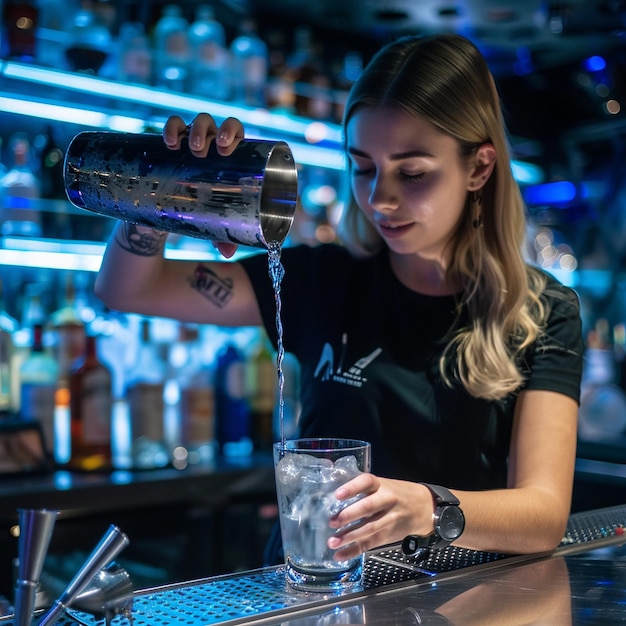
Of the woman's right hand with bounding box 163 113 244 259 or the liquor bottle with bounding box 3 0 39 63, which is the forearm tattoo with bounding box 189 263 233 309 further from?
the liquor bottle with bounding box 3 0 39 63

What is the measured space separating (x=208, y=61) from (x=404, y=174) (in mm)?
1410

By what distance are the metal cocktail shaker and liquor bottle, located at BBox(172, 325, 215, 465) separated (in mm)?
1419

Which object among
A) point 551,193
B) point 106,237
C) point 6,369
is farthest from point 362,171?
point 551,193

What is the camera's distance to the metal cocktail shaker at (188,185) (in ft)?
3.39

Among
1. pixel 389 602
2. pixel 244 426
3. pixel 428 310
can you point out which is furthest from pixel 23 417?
pixel 389 602

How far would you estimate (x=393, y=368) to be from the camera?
152 cm

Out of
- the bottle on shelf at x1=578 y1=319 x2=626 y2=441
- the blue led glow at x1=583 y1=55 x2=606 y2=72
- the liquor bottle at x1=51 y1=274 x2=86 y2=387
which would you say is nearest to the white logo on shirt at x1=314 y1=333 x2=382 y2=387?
the liquor bottle at x1=51 y1=274 x2=86 y2=387

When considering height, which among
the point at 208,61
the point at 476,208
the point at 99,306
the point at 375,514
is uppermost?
the point at 208,61

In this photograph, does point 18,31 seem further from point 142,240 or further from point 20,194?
point 142,240

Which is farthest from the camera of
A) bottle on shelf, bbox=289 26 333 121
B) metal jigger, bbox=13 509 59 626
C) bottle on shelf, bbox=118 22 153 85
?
bottle on shelf, bbox=289 26 333 121

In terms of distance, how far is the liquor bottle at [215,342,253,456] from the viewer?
8.74 ft

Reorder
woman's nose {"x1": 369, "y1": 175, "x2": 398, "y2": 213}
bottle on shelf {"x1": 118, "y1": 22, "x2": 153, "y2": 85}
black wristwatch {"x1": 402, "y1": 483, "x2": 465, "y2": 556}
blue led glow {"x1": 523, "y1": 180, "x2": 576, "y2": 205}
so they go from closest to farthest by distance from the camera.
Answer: black wristwatch {"x1": 402, "y1": 483, "x2": 465, "y2": 556} → woman's nose {"x1": 369, "y1": 175, "x2": 398, "y2": 213} → bottle on shelf {"x1": 118, "y1": 22, "x2": 153, "y2": 85} → blue led glow {"x1": 523, "y1": 180, "x2": 576, "y2": 205}

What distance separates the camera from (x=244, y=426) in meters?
2.68

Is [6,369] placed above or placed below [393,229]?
below
